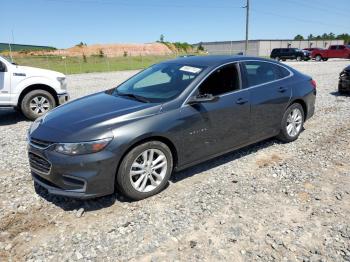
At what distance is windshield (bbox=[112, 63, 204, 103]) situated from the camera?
4293 mm

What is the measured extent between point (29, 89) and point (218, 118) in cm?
544

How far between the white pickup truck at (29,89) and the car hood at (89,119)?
3.91m

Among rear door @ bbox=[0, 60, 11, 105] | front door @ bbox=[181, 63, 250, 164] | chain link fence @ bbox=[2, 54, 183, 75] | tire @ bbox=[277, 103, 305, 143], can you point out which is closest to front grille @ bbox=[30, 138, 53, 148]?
front door @ bbox=[181, 63, 250, 164]

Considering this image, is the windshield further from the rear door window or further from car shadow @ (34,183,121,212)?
car shadow @ (34,183,121,212)

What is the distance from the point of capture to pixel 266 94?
514 centimetres

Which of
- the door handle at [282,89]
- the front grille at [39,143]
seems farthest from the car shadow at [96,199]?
the door handle at [282,89]

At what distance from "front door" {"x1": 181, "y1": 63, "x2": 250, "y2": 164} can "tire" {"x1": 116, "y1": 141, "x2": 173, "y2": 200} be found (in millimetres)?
325

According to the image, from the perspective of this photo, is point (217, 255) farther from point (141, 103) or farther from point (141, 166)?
point (141, 103)

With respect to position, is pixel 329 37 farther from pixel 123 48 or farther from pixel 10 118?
pixel 10 118

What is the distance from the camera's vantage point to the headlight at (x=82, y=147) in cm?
343

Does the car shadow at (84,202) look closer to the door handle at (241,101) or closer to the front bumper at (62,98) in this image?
the door handle at (241,101)

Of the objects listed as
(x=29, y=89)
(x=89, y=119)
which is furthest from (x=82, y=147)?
(x=29, y=89)

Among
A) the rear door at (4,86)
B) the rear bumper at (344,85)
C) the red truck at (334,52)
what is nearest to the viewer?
the rear door at (4,86)

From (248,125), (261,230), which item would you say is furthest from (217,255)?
(248,125)
